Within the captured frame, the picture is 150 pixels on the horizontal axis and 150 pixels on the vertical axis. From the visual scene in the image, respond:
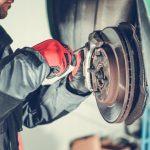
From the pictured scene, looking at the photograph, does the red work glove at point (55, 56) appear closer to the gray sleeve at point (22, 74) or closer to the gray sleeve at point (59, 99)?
the gray sleeve at point (22, 74)

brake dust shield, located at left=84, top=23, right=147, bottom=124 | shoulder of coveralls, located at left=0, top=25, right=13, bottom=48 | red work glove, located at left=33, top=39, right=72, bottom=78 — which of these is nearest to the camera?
brake dust shield, located at left=84, top=23, right=147, bottom=124

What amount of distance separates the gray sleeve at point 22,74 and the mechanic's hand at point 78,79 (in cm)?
12

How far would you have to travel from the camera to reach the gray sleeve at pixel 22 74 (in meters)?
0.92

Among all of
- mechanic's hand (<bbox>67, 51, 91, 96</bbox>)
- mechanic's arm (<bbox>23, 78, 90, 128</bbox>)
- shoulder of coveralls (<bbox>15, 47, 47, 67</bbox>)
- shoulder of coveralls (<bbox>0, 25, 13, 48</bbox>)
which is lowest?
mechanic's arm (<bbox>23, 78, 90, 128</bbox>)

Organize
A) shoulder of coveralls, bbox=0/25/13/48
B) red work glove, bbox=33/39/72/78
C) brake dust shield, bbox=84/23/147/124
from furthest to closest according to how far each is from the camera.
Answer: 1. shoulder of coveralls, bbox=0/25/13/48
2. red work glove, bbox=33/39/72/78
3. brake dust shield, bbox=84/23/147/124

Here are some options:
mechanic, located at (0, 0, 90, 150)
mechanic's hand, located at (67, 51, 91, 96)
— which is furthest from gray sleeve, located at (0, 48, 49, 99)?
mechanic's hand, located at (67, 51, 91, 96)

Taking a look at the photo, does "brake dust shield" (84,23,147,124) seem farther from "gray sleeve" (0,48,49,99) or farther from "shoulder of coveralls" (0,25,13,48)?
"shoulder of coveralls" (0,25,13,48)

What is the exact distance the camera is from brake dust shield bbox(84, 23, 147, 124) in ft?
2.83

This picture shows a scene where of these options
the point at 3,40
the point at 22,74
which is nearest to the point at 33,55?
the point at 22,74

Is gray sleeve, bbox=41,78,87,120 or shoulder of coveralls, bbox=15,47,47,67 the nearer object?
shoulder of coveralls, bbox=15,47,47,67

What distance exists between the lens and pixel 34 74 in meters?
0.92

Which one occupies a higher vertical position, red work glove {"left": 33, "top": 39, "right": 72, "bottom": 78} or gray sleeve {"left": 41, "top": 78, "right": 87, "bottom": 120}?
red work glove {"left": 33, "top": 39, "right": 72, "bottom": 78}

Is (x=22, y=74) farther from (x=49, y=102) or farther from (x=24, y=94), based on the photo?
(x=49, y=102)

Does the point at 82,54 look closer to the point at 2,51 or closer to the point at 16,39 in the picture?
the point at 2,51
